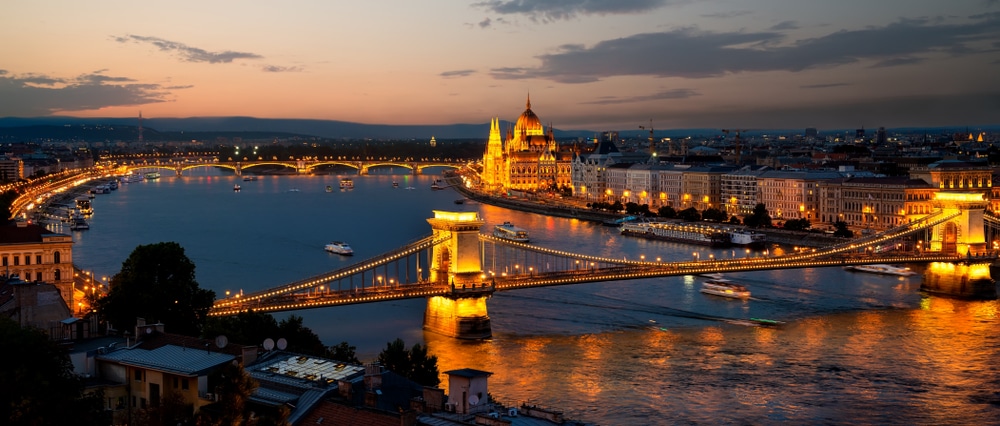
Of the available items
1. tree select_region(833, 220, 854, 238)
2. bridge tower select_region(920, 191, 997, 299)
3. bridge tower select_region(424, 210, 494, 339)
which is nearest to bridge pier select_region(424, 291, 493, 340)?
bridge tower select_region(424, 210, 494, 339)

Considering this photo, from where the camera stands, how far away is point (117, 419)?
7938 millimetres

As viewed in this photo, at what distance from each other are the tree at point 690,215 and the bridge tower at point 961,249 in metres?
14.5

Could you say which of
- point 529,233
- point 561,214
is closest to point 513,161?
point 561,214

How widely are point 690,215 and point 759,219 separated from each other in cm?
385

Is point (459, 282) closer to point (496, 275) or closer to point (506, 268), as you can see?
point (496, 275)

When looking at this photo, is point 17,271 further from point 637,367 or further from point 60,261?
point 637,367

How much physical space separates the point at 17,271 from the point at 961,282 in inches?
617

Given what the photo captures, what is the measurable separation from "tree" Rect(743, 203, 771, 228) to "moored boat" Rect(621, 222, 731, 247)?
5.43 ft

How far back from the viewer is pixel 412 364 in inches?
464

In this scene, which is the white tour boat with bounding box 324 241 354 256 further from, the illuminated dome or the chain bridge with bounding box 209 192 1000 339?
the illuminated dome

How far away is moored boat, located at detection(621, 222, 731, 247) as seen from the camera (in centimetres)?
3216

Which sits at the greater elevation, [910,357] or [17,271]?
[17,271]

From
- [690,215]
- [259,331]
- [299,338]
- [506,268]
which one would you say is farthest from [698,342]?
[690,215]

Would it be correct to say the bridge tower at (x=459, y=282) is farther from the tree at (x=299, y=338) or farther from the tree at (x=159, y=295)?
the tree at (x=299, y=338)
